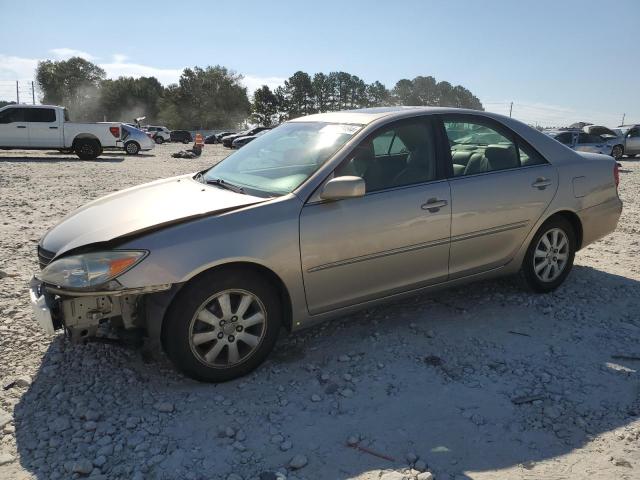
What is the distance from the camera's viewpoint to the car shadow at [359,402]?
253 cm


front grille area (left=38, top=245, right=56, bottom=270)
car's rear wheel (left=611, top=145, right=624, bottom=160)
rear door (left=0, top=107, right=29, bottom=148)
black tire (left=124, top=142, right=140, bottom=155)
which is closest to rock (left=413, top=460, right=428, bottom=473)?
front grille area (left=38, top=245, right=56, bottom=270)

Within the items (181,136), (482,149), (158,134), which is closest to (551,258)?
(482,149)

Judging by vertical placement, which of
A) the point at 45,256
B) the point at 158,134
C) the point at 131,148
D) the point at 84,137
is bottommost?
the point at 45,256

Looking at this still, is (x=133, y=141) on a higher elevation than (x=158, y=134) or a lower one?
lower

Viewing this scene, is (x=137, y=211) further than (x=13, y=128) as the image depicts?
No

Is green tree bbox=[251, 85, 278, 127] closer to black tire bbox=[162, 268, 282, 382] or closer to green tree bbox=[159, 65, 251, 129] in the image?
green tree bbox=[159, 65, 251, 129]

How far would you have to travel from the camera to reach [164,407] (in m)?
2.91

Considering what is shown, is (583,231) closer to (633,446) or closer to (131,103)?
(633,446)

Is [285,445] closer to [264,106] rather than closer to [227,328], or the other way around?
[227,328]

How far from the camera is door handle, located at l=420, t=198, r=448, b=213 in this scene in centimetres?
368

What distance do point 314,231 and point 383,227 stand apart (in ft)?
1.73

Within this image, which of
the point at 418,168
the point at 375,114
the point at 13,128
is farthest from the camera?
the point at 13,128

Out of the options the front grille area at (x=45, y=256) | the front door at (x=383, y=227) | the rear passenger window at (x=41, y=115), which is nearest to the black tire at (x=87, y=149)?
the rear passenger window at (x=41, y=115)

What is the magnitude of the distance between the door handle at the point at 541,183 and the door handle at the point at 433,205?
3.28 feet
